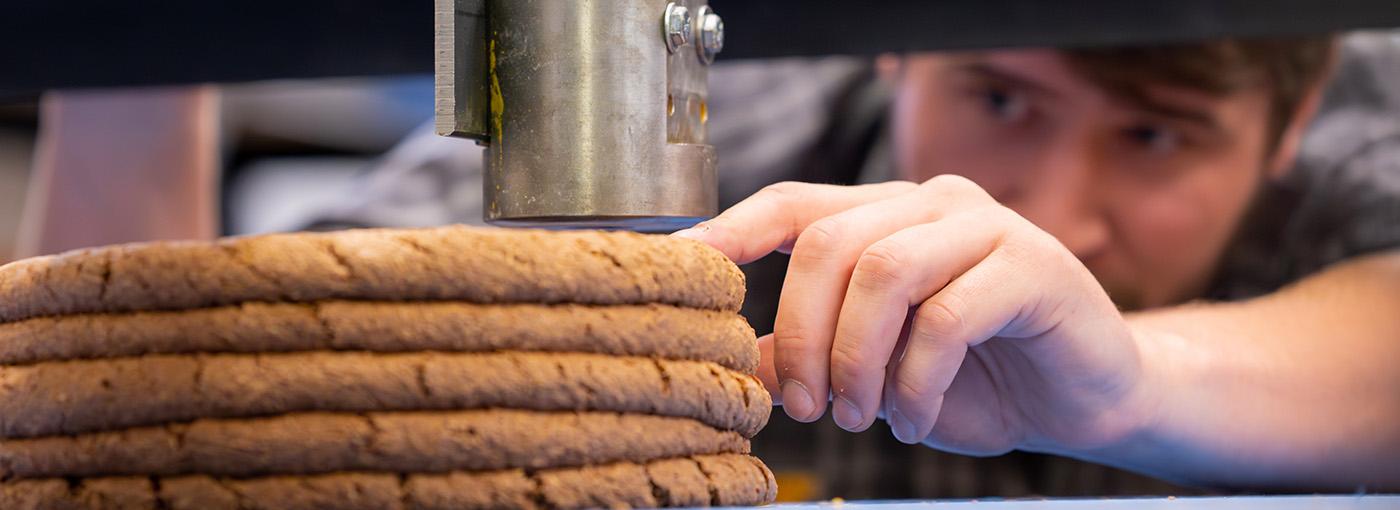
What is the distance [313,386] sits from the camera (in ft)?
1.77

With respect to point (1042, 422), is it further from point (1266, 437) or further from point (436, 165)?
point (436, 165)

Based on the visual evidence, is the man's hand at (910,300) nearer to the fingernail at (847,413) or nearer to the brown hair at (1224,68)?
the fingernail at (847,413)

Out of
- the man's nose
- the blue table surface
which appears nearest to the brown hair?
the man's nose

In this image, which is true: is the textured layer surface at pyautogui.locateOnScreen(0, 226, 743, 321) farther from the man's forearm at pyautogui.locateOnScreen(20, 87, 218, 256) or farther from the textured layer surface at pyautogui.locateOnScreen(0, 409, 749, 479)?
the man's forearm at pyautogui.locateOnScreen(20, 87, 218, 256)

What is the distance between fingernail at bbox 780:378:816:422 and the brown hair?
1.36m

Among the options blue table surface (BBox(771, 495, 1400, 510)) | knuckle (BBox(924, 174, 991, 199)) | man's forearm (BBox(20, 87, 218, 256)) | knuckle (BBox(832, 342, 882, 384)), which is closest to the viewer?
blue table surface (BBox(771, 495, 1400, 510))

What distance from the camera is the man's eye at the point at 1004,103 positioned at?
2.12 meters

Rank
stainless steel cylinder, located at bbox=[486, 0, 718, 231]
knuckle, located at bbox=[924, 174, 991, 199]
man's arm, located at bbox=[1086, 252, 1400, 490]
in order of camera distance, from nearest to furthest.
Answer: stainless steel cylinder, located at bbox=[486, 0, 718, 231] → knuckle, located at bbox=[924, 174, 991, 199] → man's arm, located at bbox=[1086, 252, 1400, 490]

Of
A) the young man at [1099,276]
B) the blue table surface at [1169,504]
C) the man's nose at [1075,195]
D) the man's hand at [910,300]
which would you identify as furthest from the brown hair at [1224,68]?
the blue table surface at [1169,504]

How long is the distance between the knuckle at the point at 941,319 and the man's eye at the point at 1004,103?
1359mm

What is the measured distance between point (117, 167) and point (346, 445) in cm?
188

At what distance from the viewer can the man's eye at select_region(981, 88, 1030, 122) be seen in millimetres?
2115

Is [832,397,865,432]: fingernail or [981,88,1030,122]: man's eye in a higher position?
[981,88,1030,122]: man's eye

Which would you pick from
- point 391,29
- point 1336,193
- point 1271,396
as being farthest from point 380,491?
point 1336,193
